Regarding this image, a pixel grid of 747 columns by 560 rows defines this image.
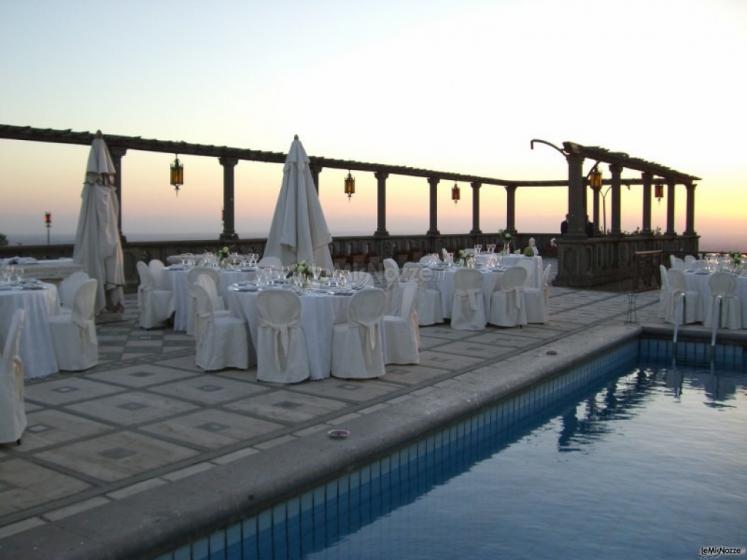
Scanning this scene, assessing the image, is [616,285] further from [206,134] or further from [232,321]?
[232,321]

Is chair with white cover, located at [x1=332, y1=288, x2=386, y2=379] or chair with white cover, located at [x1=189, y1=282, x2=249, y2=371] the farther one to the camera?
chair with white cover, located at [x1=189, y1=282, x2=249, y2=371]

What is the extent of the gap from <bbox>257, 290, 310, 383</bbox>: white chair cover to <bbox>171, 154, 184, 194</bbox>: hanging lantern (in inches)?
275

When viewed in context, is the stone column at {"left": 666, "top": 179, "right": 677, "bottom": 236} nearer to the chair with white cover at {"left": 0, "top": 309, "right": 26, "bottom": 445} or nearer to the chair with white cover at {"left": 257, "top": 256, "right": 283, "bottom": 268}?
the chair with white cover at {"left": 257, "top": 256, "right": 283, "bottom": 268}

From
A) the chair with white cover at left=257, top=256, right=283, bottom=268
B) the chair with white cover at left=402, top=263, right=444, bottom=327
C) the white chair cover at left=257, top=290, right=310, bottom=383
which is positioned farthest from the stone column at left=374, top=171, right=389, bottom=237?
the white chair cover at left=257, top=290, right=310, bottom=383

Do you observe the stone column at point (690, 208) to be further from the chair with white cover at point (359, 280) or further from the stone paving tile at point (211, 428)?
the stone paving tile at point (211, 428)

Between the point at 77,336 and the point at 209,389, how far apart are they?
67.5 inches

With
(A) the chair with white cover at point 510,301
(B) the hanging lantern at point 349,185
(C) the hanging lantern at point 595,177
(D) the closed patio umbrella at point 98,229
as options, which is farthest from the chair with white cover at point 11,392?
(C) the hanging lantern at point 595,177

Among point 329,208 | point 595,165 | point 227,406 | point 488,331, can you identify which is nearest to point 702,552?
point 227,406

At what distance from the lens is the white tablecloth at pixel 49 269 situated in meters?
10.3

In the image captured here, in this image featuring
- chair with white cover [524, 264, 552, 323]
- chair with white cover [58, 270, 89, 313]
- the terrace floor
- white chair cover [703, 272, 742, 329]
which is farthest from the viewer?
chair with white cover [524, 264, 552, 323]

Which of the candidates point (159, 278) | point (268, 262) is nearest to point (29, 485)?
point (159, 278)

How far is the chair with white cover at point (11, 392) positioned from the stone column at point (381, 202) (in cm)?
1492

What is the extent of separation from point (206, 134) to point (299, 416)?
518 inches

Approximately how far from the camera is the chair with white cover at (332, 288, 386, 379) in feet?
22.2
